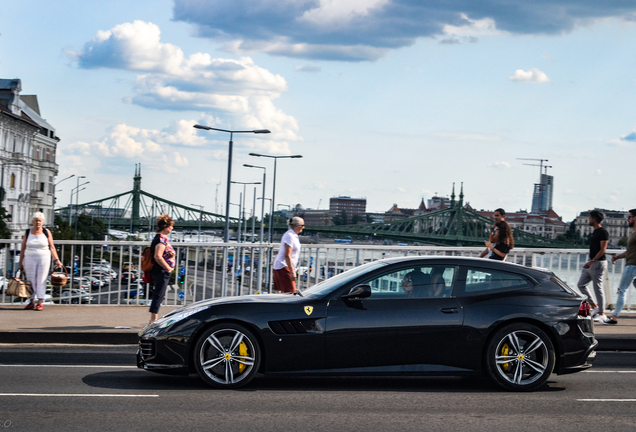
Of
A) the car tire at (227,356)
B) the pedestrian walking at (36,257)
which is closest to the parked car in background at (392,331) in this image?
the car tire at (227,356)

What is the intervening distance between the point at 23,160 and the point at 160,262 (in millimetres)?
64945

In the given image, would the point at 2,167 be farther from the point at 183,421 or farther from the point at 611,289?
the point at 183,421

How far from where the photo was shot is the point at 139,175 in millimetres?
129875

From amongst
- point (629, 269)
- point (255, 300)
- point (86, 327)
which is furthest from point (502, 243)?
point (86, 327)

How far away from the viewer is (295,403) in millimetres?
6266

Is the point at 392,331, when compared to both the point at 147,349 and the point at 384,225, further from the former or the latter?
the point at 384,225

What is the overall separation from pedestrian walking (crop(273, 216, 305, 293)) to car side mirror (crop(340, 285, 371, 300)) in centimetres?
347

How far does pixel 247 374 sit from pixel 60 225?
221ft

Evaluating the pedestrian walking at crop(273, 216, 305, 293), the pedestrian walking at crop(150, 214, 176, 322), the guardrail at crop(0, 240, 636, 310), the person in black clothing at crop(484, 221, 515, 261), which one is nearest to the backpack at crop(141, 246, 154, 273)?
the pedestrian walking at crop(150, 214, 176, 322)

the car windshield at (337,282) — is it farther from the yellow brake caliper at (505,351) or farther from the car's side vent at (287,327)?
the yellow brake caliper at (505,351)

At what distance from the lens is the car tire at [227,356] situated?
6.70 meters

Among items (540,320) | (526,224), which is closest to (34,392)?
(540,320)

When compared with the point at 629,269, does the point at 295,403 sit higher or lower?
lower

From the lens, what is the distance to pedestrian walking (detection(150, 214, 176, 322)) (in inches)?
382
